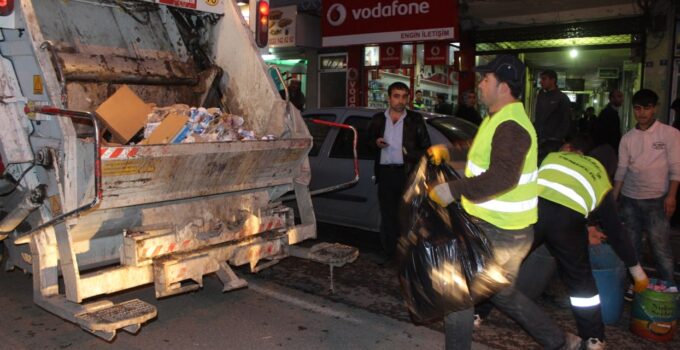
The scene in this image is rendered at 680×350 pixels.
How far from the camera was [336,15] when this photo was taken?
13.3m

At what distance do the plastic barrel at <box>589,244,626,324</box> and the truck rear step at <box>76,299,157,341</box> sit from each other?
2.96 meters

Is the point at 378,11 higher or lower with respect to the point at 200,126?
higher

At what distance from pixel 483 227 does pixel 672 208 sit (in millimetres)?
2345

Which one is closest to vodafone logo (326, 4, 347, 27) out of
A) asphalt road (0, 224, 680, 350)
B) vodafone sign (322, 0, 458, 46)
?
vodafone sign (322, 0, 458, 46)

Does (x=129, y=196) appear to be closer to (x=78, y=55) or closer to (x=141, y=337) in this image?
(x=141, y=337)

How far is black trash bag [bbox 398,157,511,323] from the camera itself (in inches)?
123

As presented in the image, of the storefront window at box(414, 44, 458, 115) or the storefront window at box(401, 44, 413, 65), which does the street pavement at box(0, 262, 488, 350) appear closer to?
the storefront window at box(414, 44, 458, 115)

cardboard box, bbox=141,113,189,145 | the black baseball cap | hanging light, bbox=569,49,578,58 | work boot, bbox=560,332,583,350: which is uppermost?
hanging light, bbox=569,49,578,58

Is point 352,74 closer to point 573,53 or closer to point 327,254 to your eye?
point 573,53

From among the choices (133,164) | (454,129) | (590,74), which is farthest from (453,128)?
(590,74)

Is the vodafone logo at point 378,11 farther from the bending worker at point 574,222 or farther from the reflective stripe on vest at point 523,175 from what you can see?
→ the reflective stripe on vest at point 523,175

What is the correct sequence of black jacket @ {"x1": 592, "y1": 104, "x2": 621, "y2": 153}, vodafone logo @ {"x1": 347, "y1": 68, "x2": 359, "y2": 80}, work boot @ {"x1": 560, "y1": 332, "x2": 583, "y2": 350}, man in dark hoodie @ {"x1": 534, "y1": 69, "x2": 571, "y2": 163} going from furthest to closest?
1. vodafone logo @ {"x1": 347, "y1": 68, "x2": 359, "y2": 80}
2. black jacket @ {"x1": 592, "y1": 104, "x2": 621, "y2": 153}
3. man in dark hoodie @ {"x1": 534, "y1": 69, "x2": 571, "y2": 163}
4. work boot @ {"x1": 560, "y1": 332, "x2": 583, "y2": 350}

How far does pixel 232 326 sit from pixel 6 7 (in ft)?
8.36

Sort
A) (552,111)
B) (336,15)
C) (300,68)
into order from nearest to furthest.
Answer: (552,111) < (336,15) < (300,68)
